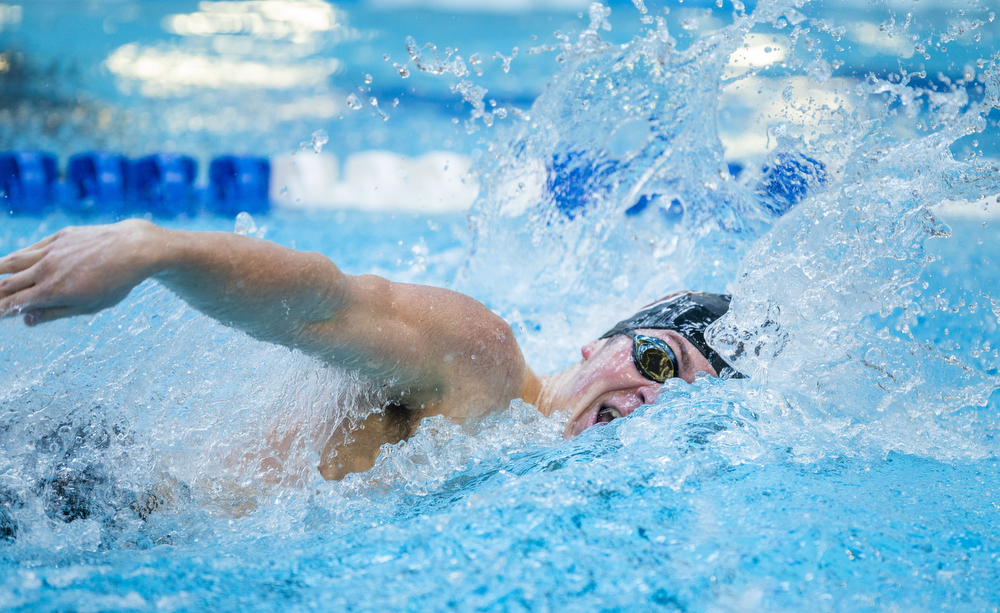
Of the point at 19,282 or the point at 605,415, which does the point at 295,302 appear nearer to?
the point at 19,282

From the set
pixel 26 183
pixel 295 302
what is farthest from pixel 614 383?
pixel 26 183

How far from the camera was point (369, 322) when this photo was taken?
126 centimetres

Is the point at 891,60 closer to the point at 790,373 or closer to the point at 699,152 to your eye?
the point at 699,152

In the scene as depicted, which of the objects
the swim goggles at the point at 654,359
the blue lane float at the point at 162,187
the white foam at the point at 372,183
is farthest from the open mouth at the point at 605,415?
the blue lane float at the point at 162,187

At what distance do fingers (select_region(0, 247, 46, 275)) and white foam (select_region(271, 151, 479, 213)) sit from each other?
3.77 metres

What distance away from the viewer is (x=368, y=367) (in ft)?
4.35

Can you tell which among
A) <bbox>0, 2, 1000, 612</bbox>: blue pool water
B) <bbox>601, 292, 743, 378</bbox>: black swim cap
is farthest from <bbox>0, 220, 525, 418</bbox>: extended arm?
<bbox>601, 292, 743, 378</bbox>: black swim cap

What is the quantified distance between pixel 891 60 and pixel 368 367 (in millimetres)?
6963

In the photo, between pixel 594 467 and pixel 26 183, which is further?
pixel 26 183

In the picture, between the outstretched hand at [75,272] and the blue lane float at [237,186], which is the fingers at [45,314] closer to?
the outstretched hand at [75,272]

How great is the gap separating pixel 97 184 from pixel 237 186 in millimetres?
754

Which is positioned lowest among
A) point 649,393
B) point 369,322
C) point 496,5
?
point 649,393

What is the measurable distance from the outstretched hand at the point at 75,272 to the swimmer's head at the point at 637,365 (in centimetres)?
101

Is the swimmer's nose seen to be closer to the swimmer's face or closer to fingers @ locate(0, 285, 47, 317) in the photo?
the swimmer's face
